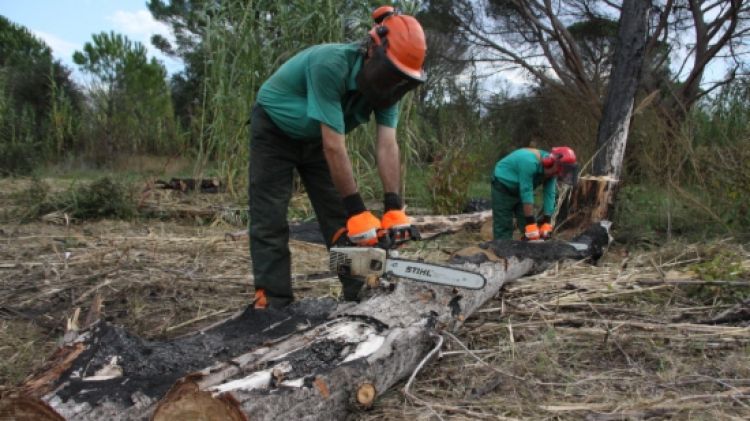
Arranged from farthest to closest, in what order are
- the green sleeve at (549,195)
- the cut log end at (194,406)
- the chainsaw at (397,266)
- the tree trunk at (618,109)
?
the tree trunk at (618,109)
the green sleeve at (549,195)
the chainsaw at (397,266)
the cut log end at (194,406)

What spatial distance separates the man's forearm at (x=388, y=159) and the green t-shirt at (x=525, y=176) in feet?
8.15

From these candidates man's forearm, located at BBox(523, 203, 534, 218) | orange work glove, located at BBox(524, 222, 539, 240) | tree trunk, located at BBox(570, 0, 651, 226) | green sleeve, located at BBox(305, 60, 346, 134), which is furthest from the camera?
tree trunk, located at BBox(570, 0, 651, 226)

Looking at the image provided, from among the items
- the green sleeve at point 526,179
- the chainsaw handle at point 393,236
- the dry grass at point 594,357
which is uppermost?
the green sleeve at point 526,179

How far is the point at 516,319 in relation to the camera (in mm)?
2939

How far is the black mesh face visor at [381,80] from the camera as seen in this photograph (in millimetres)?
2490

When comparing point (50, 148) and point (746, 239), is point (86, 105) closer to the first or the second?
point (50, 148)

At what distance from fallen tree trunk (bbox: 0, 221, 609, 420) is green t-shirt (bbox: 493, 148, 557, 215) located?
100 inches

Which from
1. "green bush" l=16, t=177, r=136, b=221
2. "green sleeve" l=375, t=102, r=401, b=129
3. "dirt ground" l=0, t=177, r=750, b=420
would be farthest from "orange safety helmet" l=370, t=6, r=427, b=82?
"green bush" l=16, t=177, r=136, b=221

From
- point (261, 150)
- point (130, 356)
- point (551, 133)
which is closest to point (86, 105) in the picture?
point (551, 133)

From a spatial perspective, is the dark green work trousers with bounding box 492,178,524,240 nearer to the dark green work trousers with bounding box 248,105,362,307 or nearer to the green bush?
the dark green work trousers with bounding box 248,105,362,307

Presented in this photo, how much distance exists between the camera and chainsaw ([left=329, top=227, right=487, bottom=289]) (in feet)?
8.07

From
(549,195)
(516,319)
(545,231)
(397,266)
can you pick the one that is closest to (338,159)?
(397,266)

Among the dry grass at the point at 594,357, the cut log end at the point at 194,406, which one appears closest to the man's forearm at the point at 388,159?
the dry grass at the point at 594,357

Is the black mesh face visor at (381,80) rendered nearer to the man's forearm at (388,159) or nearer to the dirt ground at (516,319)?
the man's forearm at (388,159)
